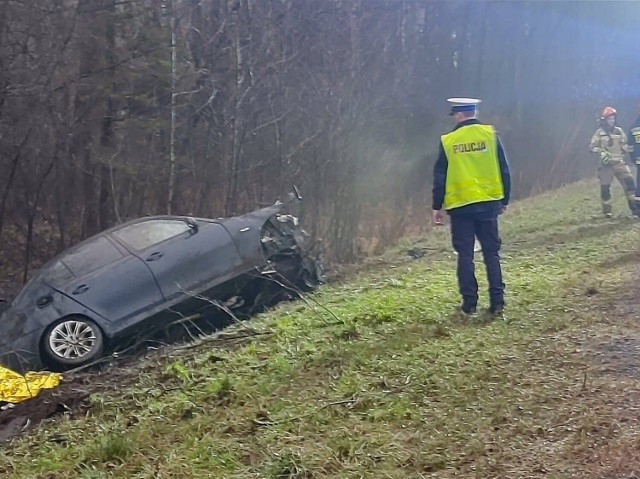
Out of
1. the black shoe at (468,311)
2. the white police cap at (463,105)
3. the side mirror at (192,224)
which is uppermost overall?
the white police cap at (463,105)

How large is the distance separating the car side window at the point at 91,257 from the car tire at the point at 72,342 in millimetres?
636

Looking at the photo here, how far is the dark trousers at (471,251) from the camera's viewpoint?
6629mm

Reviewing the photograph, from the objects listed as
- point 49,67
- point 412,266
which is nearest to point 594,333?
point 412,266

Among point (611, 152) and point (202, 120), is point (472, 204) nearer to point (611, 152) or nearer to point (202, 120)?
point (611, 152)

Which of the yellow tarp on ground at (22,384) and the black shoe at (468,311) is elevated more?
the black shoe at (468,311)

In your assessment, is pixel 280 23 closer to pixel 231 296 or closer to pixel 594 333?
pixel 231 296

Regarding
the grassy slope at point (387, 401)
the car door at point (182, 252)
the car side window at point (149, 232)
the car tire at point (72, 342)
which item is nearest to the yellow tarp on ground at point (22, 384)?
the grassy slope at point (387, 401)

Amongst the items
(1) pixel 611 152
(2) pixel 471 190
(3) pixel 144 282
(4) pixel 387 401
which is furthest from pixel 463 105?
(1) pixel 611 152

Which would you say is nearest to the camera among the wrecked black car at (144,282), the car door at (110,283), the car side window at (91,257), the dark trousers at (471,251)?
the dark trousers at (471,251)

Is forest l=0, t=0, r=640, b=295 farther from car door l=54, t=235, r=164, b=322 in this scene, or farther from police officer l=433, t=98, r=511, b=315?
police officer l=433, t=98, r=511, b=315

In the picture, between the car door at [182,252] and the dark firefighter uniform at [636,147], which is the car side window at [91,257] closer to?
the car door at [182,252]

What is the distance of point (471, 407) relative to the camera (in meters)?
4.52

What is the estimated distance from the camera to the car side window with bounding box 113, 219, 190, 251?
8.80 metres

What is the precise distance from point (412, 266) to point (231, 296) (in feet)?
9.32
